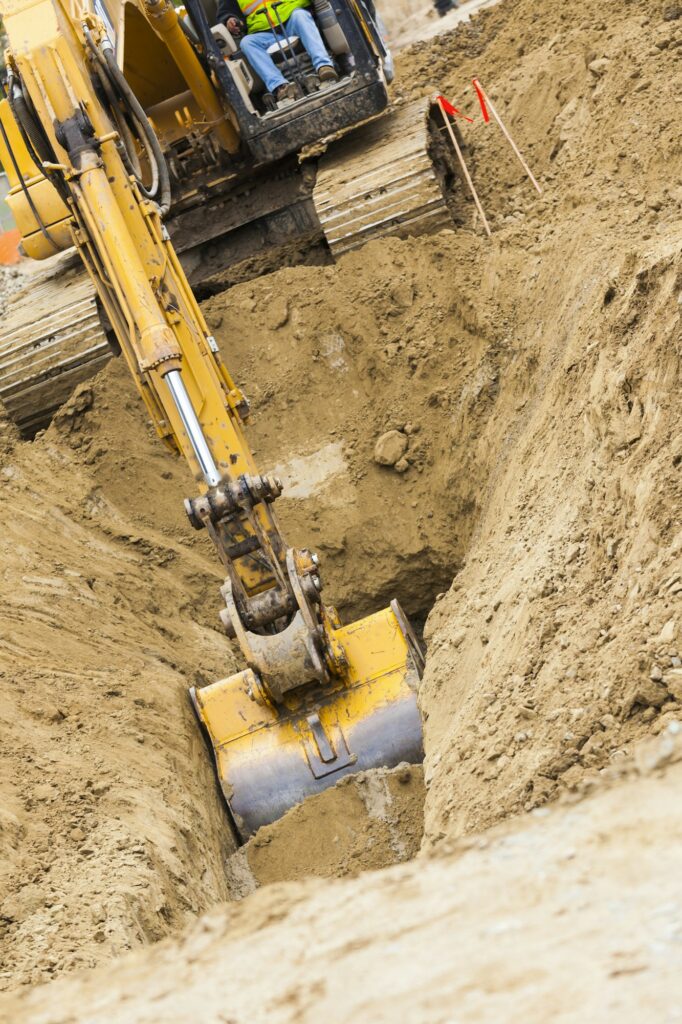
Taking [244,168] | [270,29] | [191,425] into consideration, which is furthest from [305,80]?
[191,425]

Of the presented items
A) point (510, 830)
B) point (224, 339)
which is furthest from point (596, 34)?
point (510, 830)

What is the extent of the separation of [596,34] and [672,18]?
1063mm

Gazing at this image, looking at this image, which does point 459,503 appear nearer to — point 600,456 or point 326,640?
point 326,640

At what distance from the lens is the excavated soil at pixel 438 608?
233cm

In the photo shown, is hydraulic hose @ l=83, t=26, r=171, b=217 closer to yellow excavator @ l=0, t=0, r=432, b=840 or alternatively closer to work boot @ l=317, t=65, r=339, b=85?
yellow excavator @ l=0, t=0, r=432, b=840

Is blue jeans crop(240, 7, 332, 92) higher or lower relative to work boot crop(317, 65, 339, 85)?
higher

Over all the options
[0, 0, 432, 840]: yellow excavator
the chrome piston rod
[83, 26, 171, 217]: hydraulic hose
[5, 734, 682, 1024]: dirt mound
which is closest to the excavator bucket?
[0, 0, 432, 840]: yellow excavator

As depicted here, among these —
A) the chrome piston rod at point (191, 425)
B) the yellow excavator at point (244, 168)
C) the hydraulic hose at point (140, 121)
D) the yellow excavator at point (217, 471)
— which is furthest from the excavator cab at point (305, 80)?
the chrome piston rod at point (191, 425)

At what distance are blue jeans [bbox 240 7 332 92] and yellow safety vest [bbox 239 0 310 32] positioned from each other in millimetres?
41

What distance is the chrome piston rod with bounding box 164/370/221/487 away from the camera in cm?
538

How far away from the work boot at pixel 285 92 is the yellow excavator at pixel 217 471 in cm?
259

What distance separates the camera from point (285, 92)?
8930 millimetres

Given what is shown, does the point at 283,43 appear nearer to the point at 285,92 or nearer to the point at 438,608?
the point at 285,92

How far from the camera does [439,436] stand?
26.0 feet
